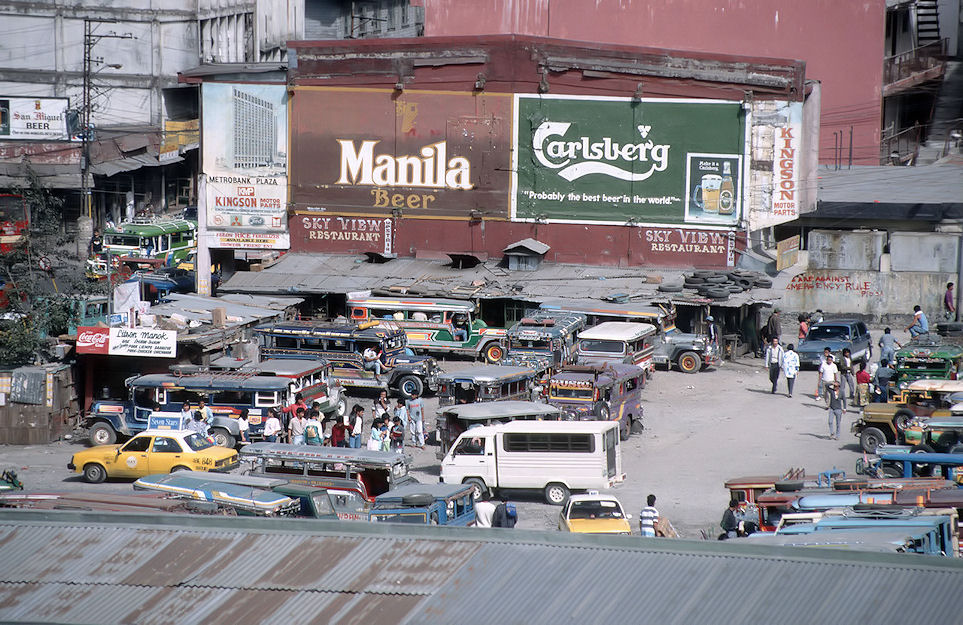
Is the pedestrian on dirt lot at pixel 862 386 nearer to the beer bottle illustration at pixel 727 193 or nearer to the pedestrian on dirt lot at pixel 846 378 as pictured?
the pedestrian on dirt lot at pixel 846 378

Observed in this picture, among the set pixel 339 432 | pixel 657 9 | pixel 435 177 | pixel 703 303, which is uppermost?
pixel 657 9

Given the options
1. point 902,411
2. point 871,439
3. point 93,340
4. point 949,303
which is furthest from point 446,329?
point 949,303

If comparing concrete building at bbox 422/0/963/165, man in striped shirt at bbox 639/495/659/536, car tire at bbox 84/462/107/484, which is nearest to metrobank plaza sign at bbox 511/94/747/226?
concrete building at bbox 422/0/963/165

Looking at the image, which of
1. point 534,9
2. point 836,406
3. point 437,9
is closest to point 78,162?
point 437,9

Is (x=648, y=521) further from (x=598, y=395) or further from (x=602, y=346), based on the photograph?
(x=602, y=346)

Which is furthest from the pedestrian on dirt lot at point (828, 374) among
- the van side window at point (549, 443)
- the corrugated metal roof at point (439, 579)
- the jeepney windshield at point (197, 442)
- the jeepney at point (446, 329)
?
the corrugated metal roof at point (439, 579)

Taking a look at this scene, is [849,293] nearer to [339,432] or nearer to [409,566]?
[339,432]
